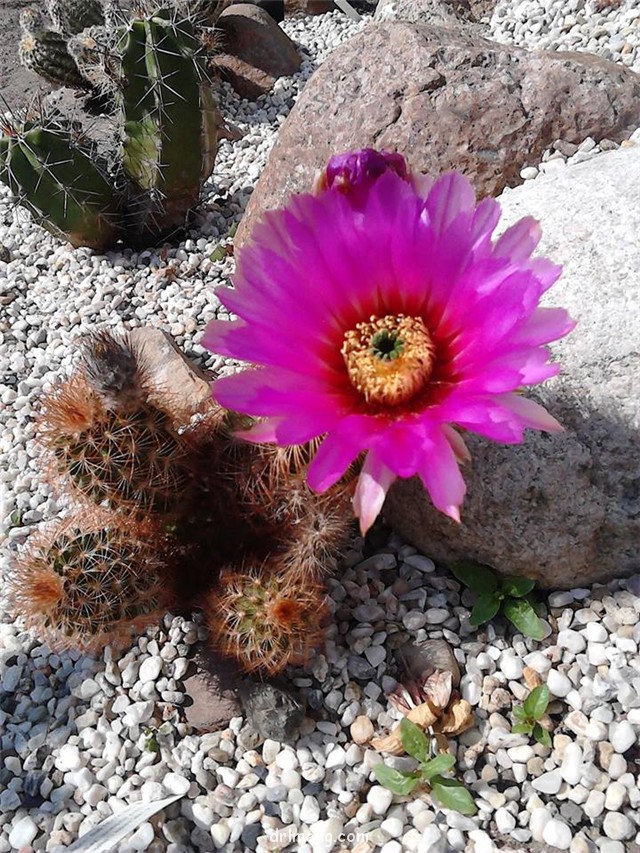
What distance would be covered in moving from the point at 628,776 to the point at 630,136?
1.70 metres

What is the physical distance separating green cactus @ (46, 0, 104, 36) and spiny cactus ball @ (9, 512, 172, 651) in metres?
2.83

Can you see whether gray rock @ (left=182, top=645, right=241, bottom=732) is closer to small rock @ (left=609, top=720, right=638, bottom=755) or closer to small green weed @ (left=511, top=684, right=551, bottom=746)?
small green weed @ (left=511, top=684, right=551, bottom=746)

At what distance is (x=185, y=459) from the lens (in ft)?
4.87

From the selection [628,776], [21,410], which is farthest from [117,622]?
[21,410]

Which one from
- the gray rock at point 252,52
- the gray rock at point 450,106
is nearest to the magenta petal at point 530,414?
the gray rock at point 450,106

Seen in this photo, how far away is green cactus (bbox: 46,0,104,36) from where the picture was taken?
354cm

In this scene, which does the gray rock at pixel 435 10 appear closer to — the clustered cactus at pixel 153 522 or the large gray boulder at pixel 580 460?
the large gray boulder at pixel 580 460

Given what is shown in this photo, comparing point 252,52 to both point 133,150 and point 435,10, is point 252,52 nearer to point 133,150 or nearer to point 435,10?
point 435,10

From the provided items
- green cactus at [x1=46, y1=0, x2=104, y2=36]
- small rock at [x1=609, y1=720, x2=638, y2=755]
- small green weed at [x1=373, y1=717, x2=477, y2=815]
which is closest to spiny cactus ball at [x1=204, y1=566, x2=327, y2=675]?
small green weed at [x1=373, y1=717, x2=477, y2=815]

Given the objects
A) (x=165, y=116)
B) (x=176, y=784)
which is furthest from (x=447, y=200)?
(x=165, y=116)

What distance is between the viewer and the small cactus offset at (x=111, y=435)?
1.32 m

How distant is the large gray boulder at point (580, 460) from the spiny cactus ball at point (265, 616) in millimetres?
361

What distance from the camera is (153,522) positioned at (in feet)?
4.84

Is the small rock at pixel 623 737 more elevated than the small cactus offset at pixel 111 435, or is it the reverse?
the small cactus offset at pixel 111 435
